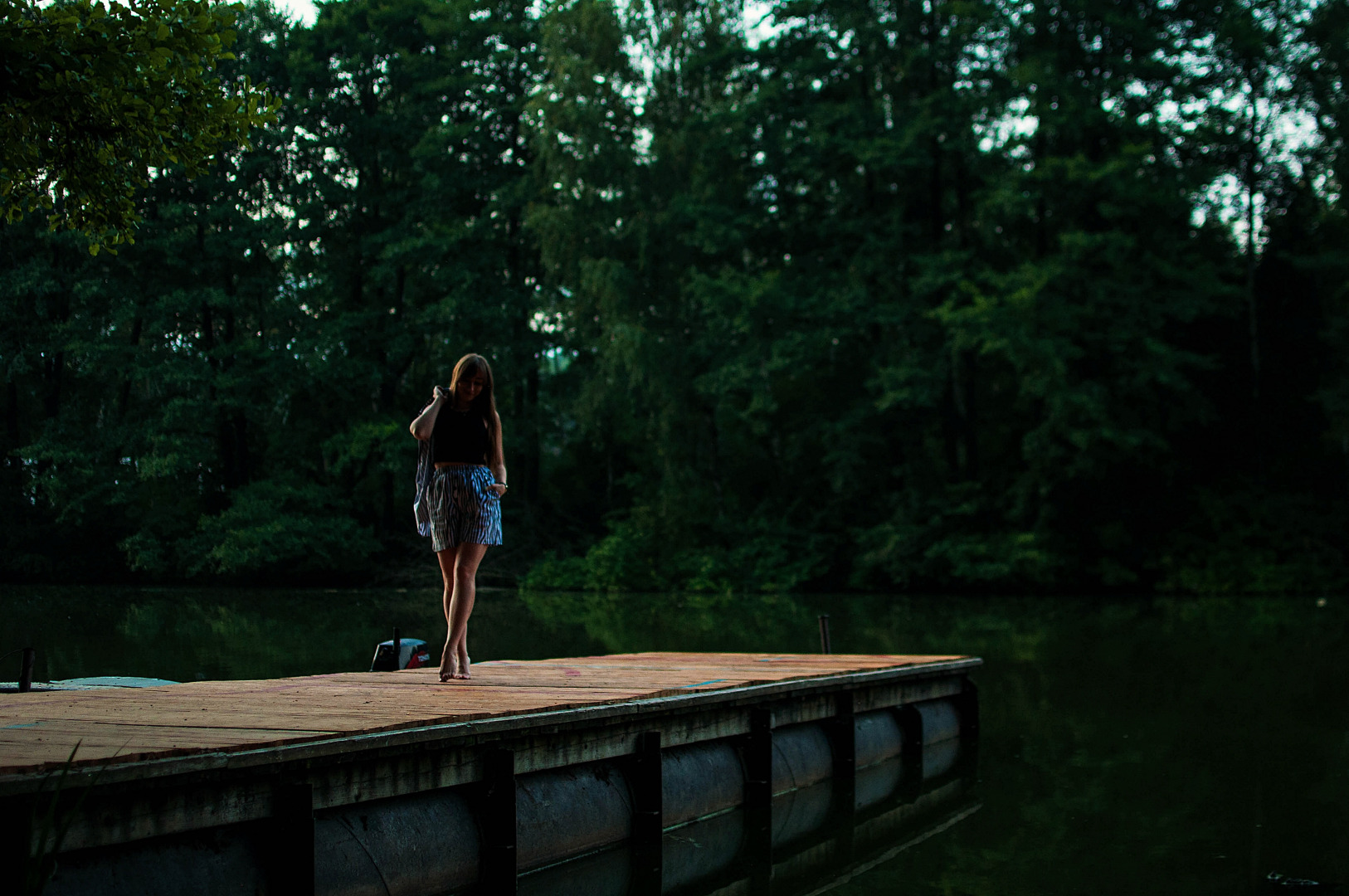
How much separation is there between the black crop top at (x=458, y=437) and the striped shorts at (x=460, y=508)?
6cm

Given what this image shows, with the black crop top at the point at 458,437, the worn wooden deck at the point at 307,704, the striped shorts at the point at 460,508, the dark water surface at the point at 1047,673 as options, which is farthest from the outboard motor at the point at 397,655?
the dark water surface at the point at 1047,673

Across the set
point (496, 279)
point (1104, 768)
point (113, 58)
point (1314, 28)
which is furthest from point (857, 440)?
point (113, 58)

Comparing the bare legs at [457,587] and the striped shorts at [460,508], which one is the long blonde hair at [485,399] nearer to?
the striped shorts at [460,508]

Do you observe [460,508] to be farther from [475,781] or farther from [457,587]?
[475,781]

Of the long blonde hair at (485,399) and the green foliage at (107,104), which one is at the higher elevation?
the green foliage at (107,104)

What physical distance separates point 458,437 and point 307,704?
1.75 m

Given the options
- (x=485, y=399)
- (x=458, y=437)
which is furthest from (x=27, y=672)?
(x=485, y=399)

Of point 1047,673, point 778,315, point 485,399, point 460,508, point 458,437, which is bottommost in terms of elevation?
point 1047,673

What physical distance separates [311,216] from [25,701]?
2818 centimetres

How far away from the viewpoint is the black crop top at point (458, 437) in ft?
23.9

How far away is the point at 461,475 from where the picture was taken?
285 inches

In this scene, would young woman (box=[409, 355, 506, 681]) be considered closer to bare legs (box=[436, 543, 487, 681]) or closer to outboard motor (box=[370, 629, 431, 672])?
bare legs (box=[436, 543, 487, 681])

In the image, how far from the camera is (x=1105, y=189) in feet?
91.7

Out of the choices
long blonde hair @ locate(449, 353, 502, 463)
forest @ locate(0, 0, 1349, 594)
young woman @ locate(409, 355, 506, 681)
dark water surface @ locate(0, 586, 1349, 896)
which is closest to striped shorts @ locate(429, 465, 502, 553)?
young woman @ locate(409, 355, 506, 681)
